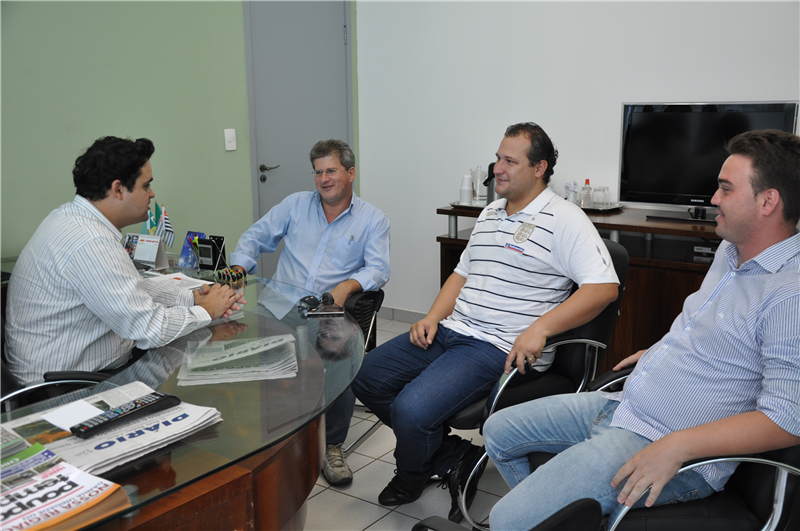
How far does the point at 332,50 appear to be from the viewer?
14.8 feet

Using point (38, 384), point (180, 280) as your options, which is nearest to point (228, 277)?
point (180, 280)

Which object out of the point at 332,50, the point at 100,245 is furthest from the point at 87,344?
the point at 332,50

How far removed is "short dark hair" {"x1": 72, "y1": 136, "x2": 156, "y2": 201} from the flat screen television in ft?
8.45

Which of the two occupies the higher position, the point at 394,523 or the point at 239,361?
the point at 239,361

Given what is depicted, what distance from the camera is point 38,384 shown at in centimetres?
166

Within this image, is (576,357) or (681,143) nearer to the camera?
(576,357)

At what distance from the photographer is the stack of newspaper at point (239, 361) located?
1.51 meters

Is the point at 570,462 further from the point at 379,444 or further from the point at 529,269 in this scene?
the point at 379,444

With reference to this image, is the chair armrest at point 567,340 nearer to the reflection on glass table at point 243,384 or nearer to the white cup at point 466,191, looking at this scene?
the reflection on glass table at point 243,384

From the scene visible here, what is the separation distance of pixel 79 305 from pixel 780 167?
1.92m

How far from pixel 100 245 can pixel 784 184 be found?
1.80 meters

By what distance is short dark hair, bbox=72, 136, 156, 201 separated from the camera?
6.38 ft

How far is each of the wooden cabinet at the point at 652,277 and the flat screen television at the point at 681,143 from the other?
0.54ft

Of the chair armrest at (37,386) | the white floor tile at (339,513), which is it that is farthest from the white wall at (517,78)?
the chair armrest at (37,386)
